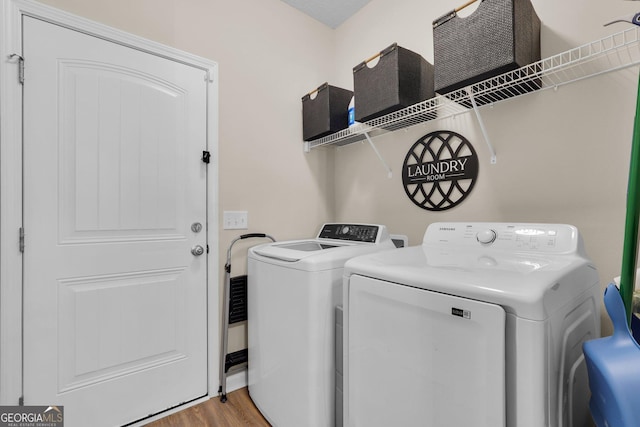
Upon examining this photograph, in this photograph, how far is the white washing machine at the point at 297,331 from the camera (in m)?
1.35

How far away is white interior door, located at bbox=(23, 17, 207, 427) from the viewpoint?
144 cm

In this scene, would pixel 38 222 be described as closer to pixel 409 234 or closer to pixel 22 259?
pixel 22 259

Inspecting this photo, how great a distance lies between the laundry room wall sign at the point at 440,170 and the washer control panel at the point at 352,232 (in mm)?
369

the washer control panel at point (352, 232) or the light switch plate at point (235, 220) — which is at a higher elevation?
the light switch plate at point (235, 220)

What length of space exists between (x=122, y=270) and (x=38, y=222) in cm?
43

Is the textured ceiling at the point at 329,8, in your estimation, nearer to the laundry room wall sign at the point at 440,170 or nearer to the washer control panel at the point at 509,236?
the laundry room wall sign at the point at 440,170

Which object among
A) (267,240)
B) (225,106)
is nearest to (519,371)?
(267,240)

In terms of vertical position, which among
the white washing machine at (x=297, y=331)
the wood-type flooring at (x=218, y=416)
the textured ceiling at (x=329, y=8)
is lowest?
the wood-type flooring at (x=218, y=416)

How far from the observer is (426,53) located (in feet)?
6.17

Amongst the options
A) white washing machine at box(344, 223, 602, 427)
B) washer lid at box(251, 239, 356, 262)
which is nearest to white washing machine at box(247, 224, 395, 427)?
washer lid at box(251, 239, 356, 262)

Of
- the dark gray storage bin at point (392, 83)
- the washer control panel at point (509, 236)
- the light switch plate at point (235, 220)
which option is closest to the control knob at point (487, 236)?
the washer control panel at point (509, 236)

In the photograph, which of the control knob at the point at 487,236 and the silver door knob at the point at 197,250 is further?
the silver door knob at the point at 197,250

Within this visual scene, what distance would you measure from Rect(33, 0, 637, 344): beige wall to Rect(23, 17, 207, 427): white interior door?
218mm
